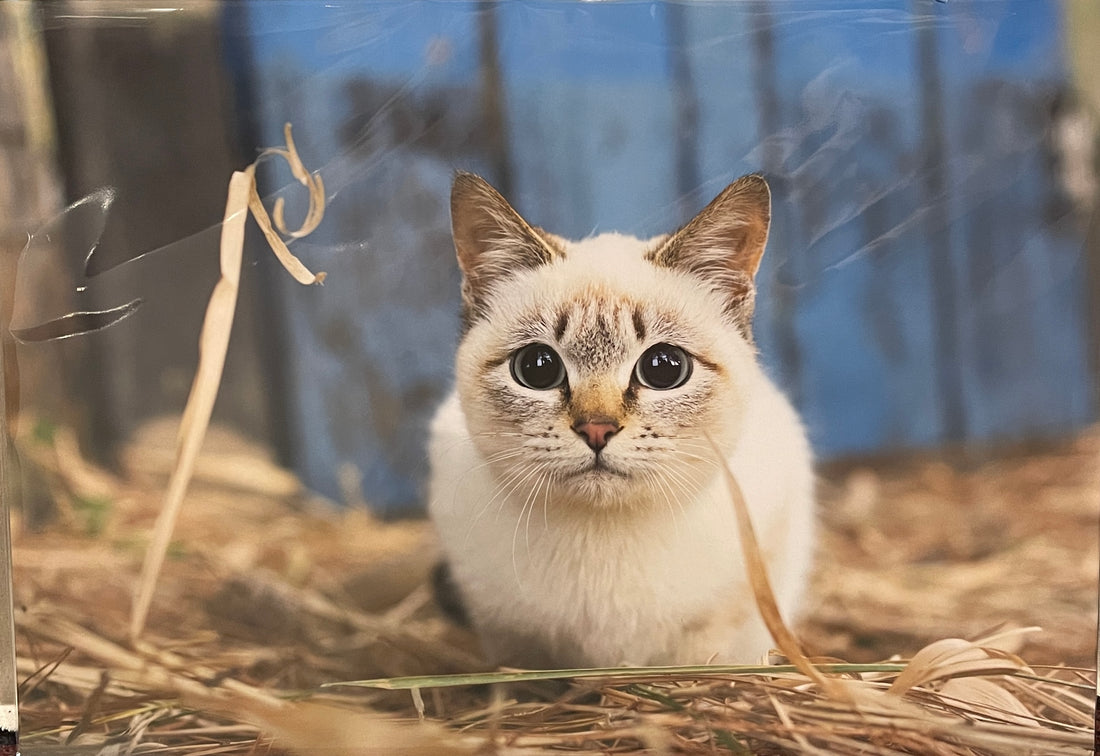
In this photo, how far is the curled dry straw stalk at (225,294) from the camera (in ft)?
2.78

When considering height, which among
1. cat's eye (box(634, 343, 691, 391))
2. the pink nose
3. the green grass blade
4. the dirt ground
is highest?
cat's eye (box(634, 343, 691, 391))

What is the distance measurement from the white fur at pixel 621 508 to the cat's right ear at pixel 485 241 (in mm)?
16

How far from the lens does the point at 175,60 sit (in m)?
0.86

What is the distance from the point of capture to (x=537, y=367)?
806mm

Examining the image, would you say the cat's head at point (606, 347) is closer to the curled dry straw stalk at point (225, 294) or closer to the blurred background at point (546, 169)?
the blurred background at point (546, 169)

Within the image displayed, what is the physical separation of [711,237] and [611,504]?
0.30 meters

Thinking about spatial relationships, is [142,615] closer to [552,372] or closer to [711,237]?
[552,372]

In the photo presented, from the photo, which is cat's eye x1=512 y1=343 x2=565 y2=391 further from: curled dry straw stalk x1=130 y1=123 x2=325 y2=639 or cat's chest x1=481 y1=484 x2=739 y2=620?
curled dry straw stalk x1=130 y1=123 x2=325 y2=639

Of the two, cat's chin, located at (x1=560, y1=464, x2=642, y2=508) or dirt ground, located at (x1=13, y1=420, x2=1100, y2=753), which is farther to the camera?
dirt ground, located at (x1=13, y1=420, x2=1100, y2=753)

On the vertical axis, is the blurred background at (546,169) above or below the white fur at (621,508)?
above

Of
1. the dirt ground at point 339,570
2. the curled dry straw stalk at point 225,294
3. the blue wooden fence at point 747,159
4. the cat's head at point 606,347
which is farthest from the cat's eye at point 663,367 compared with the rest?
the curled dry straw stalk at point 225,294

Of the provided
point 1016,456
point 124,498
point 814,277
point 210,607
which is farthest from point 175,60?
point 1016,456

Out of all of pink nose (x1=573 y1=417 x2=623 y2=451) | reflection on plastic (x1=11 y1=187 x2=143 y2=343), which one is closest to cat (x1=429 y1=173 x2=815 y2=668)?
pink nose (x1=573 y1=417 x2=623 y2=451)

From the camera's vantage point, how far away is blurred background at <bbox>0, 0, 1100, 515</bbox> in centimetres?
84
